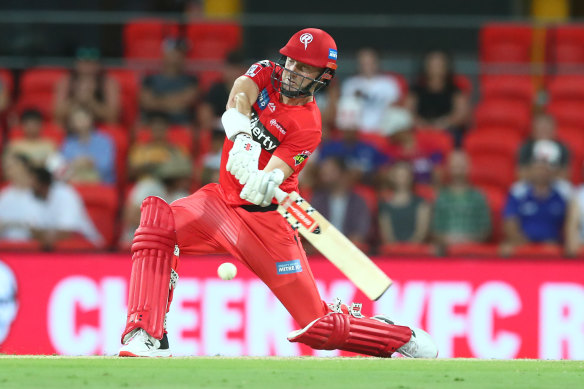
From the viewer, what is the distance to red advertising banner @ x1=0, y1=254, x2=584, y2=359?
9086 mm

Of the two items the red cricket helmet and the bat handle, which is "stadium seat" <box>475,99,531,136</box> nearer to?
the red cricket helmet

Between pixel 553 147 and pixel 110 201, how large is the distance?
4.46 m

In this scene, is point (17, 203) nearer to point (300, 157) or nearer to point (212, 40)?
point (212, 40)

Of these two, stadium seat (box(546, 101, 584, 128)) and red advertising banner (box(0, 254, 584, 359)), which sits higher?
stadium seat (box(546, 101, 584, 128))

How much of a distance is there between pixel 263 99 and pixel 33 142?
18.0ft

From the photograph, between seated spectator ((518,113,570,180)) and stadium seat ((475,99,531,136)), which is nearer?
seated spectator ((518,113,570,180))

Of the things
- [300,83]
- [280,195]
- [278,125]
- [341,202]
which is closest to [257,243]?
[280,195]

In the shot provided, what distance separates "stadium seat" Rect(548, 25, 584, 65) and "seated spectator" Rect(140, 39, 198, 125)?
4.47 meters

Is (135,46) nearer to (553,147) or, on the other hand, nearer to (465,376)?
(553,147)

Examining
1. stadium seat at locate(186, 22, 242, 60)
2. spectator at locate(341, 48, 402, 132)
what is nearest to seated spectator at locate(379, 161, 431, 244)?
spectator at locate(341, 48, 402, 132)

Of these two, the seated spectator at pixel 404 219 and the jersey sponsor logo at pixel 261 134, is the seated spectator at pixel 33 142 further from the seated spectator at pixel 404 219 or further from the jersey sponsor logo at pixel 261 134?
the jersey sponsor logo at pixel 261 134

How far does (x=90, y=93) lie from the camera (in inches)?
460

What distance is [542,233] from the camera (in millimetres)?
10156

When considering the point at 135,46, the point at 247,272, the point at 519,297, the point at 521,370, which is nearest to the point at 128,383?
the point at 521,370
